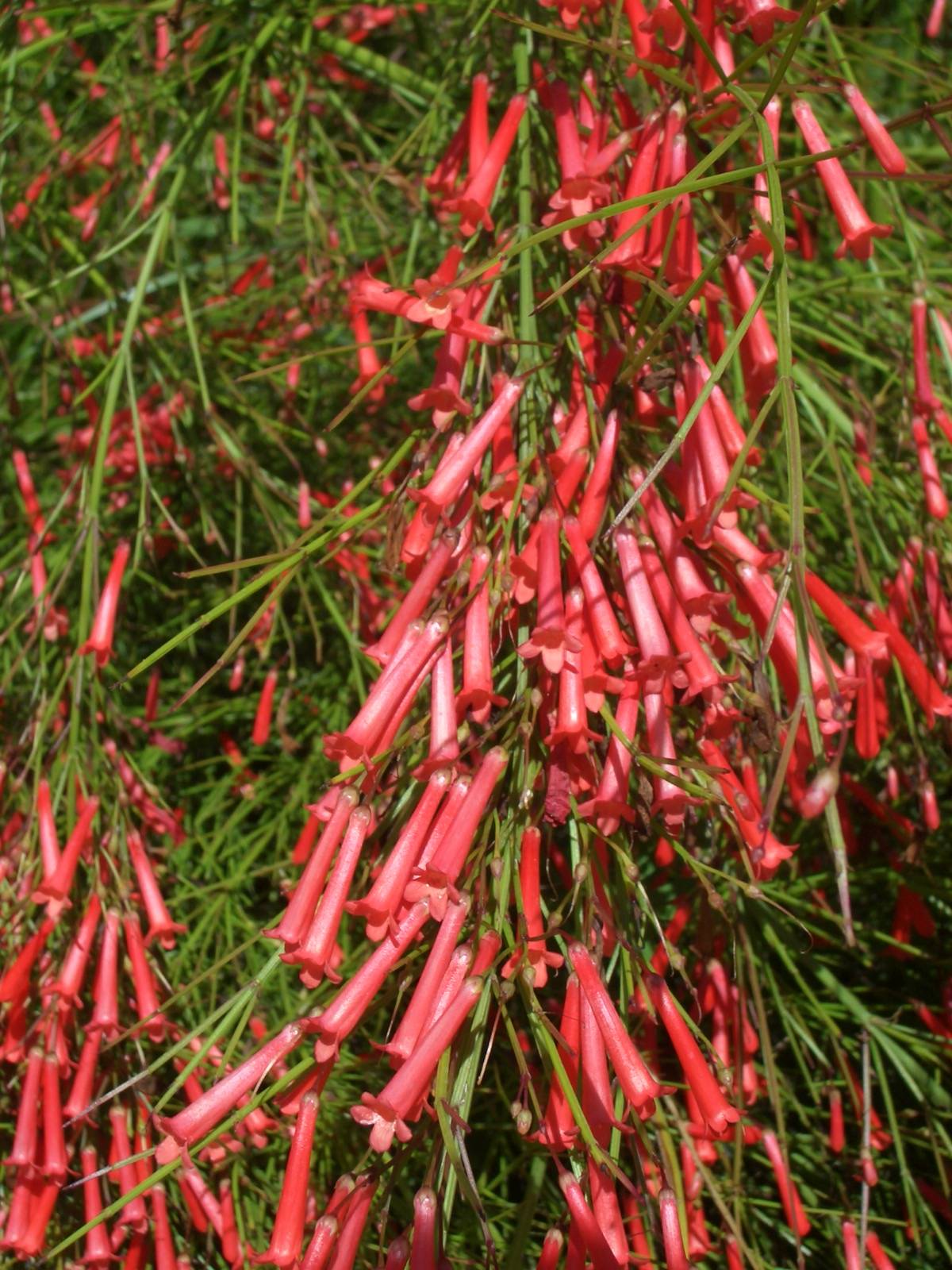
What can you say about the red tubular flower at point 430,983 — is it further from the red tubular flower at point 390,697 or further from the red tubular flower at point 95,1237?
the red tubular flower at point 95,1237

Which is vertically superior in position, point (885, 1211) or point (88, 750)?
point (88, 750)

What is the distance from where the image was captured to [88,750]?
6.42 feet

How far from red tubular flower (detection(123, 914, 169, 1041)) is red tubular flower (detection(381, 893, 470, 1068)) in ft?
1.93

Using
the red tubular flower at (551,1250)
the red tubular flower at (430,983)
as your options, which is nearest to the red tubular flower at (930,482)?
the red tubular flower at (430,983)

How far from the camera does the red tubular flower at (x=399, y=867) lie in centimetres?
109

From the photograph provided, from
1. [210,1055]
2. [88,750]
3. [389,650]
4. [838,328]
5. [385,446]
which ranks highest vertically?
[838,328]

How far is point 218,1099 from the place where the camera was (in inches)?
44.9

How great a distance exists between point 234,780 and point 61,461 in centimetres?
91

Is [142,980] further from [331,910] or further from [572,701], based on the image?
[572,701]

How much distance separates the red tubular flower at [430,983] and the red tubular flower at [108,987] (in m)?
0.63

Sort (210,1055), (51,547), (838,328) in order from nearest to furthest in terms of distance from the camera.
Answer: (210,1055)
(838,328)
(51,547)

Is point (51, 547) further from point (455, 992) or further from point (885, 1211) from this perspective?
point (885, 1211)

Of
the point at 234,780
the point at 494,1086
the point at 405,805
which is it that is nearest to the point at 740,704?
the point at 405,805

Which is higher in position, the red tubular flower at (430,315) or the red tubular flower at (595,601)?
the red tubular flower at (430,315)
